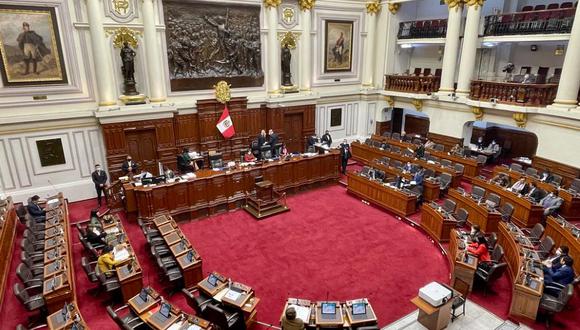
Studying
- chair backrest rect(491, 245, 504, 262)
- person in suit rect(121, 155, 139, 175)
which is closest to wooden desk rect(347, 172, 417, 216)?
chair backrest rect(491, 245, 504, 262)

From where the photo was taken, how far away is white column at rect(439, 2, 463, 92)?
15.0 metres

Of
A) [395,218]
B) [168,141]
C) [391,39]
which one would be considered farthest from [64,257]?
[391,39]

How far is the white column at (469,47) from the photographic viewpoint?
46.8 feet

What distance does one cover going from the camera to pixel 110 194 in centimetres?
1163

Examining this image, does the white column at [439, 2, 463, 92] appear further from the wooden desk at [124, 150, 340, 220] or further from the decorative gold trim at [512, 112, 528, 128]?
the wooden desk at [124, 150, 340, 220]

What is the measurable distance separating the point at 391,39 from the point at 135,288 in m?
16.0

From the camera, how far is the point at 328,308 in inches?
249

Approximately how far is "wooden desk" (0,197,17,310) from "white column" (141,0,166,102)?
5650 mm

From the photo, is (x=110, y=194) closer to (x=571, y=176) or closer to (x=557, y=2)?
(x=571, y=176)

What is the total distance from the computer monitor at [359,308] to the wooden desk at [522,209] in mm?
6798

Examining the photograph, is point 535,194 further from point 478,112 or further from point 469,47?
point 469,47

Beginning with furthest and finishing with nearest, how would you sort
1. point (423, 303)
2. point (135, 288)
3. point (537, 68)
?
point (537, 68), point (135, 288), point (423, 303)

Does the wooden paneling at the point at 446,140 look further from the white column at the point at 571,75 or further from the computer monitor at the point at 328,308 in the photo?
the computer monitor at the point at 328,308

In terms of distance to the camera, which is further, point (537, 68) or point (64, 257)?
point (537, 68)
